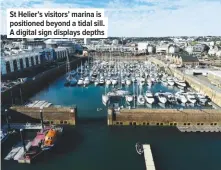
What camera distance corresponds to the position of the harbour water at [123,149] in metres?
20.4

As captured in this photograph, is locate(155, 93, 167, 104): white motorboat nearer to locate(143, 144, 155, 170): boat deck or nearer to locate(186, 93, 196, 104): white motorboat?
locate(186, 93, 196, 104): white motorboat

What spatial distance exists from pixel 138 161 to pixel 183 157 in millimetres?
4025

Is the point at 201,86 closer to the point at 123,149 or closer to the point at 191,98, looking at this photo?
the point at 191,98

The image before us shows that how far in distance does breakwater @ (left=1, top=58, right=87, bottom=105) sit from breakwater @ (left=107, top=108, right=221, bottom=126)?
15.5m

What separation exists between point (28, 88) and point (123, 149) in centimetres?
2577

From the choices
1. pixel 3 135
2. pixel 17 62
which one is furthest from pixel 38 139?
pixel 17 62

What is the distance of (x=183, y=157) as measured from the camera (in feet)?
71.7

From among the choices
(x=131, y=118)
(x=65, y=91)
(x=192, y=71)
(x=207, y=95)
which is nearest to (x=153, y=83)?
(x=192, y=71)

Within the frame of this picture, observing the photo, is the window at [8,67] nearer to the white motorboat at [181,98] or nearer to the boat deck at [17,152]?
the boat deck at [17,152]

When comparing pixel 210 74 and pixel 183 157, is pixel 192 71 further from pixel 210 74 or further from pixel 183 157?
pixel 183 157

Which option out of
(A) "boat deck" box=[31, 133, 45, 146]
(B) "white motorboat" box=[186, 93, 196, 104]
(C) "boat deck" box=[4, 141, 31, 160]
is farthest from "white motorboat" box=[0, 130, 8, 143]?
(B) "white motorboat" box=[186, 93, 196, 104]

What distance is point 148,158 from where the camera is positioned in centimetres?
2028

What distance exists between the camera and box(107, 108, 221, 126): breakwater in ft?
92.7

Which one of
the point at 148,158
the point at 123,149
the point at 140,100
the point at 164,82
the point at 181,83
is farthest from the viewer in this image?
the point at 164,82
